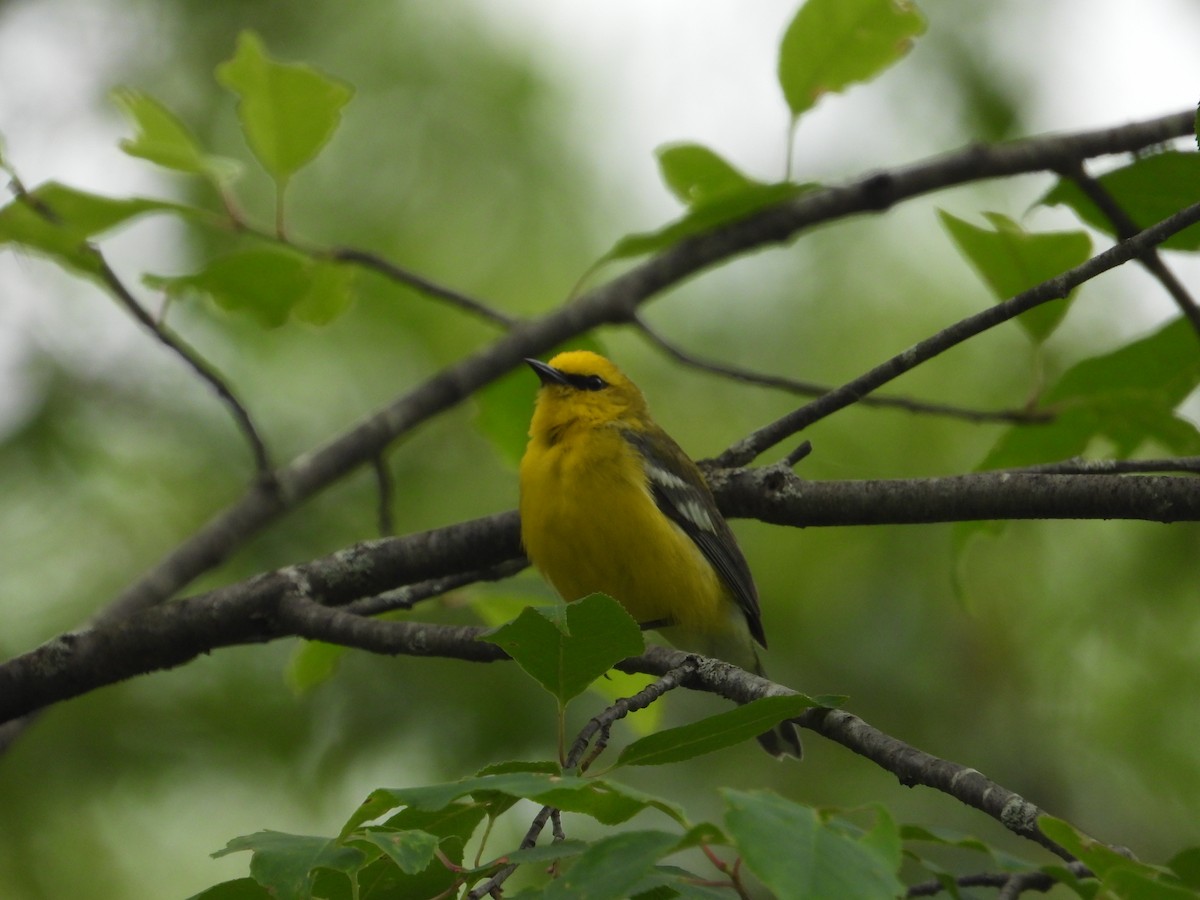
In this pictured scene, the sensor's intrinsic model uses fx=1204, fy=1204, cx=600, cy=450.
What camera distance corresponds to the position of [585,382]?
5.33 metres

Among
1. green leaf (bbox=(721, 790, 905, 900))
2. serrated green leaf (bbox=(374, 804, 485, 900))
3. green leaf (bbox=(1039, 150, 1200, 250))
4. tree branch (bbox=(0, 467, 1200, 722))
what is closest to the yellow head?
tree branch (bbox=(0, 467, 1200, 722))

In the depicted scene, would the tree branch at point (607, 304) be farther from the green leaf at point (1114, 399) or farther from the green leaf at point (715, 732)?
the green leaf at point (715, 732)

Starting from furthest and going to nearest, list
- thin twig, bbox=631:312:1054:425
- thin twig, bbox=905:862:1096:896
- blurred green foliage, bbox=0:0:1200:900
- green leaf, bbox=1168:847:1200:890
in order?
1. blurred green foliage, bbox=0:0:1200:900
2. thin twig, bbox=631:312:1054:425
3. thin twig, bbox=905:862:1096:896
4. green leaf, bbox=1168:847:1200:890

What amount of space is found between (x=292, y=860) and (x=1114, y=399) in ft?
9.24

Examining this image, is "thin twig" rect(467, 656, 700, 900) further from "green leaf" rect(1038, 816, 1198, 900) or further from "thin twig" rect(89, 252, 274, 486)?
"thin twig" rect(89, 252, 274, 486)

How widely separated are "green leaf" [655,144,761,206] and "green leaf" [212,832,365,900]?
2669 millimetres

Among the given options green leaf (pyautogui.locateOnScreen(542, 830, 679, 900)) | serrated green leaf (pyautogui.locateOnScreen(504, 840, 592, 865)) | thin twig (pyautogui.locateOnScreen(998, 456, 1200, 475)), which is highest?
thin twig (pyautogui.locateOnScreen(998, 456, 1200, 475))

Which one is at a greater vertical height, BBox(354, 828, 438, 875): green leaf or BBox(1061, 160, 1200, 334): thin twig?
BBox(1061, 160, 1200, 334): thin twig

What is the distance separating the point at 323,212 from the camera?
7891 millimetres

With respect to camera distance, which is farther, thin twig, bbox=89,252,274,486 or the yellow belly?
the yellow belly

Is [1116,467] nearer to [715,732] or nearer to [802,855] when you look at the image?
[715,732]

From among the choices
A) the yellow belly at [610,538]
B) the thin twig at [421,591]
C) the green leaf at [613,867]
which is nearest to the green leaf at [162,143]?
the thin twig at [421,591]

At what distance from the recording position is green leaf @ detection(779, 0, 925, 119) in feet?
12.4

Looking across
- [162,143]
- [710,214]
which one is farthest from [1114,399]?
[162,143]
